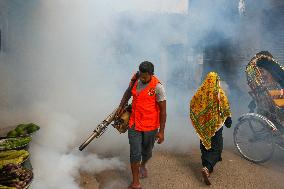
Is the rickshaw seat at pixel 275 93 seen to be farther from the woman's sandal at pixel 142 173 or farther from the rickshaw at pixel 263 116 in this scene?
the woman's sandal at pixel 142 173

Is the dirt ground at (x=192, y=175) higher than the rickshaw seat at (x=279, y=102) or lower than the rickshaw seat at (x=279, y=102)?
lower

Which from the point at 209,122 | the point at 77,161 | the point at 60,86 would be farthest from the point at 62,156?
the point at 60,86

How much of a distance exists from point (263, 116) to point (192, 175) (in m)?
1.82

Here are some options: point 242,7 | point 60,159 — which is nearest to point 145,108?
point 60,159

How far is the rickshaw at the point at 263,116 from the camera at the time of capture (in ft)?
20.1

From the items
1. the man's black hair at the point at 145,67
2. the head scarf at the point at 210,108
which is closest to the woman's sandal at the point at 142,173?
the head scarf at the point at 210,108

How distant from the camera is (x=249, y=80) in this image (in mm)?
6668

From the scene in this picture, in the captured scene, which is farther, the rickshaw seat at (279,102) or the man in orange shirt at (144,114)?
the rickshaw seat at (279,102)

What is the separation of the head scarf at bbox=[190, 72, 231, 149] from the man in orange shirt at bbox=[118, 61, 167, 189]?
85 cm

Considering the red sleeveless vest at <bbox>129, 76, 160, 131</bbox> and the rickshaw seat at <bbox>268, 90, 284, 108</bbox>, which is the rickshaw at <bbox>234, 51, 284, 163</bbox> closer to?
the rickshaw seat at <bbox>268, 90, 284, 108</bbox>

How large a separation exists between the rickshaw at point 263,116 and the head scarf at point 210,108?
1.24 m

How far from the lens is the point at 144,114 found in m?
5.00

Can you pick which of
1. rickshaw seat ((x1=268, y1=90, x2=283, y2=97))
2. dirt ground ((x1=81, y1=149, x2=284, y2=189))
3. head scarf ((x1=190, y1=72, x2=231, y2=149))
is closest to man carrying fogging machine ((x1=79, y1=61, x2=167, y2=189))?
dirt ground ((x1=81, y1=149, x2=284, y2=189))

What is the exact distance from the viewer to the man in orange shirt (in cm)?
497
